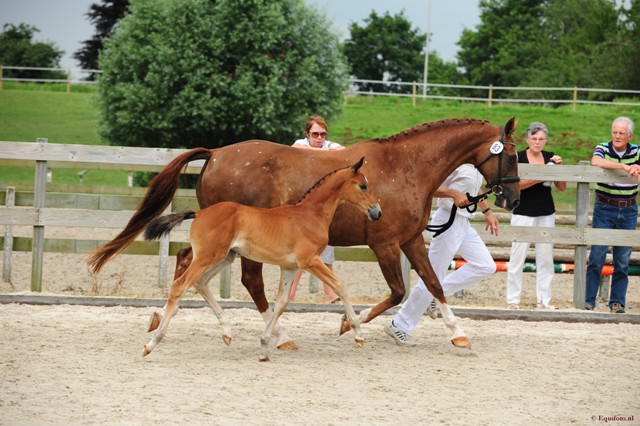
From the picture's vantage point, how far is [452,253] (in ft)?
24.4

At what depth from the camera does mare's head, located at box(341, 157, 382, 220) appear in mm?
6500

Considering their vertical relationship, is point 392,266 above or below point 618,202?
below

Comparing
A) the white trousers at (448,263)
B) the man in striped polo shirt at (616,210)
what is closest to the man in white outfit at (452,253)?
the white trousers at (448,263)

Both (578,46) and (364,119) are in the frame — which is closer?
(364,119)

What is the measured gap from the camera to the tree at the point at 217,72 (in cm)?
2423

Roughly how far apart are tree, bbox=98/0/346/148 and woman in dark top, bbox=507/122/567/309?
14767 millimetres

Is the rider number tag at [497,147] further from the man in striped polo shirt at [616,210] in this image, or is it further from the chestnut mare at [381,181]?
the man in striped polo shirt at [616,210]

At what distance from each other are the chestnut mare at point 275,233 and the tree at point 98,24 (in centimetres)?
4693

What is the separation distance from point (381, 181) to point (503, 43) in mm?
49588

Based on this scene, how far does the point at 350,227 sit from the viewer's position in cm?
705

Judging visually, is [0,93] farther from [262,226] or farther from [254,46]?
[262,226]

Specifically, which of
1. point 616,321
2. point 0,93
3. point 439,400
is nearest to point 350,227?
point 439,400

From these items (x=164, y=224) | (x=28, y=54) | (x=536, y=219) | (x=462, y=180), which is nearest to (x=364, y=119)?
(x=536, y=219)

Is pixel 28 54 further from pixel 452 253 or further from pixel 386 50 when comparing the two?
pixel 452 253
